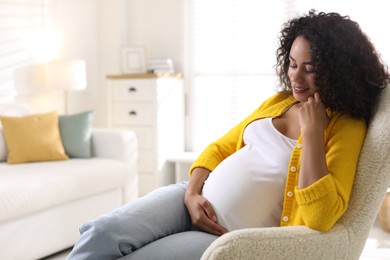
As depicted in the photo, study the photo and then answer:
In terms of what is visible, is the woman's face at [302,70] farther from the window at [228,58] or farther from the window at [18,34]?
the window at [18,34]

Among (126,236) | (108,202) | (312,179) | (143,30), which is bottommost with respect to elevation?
(108,202)

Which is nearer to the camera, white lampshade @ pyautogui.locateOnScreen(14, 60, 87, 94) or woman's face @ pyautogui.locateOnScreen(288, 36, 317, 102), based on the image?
woman's face @ pyautogui.locateOnScreen(288, 36, 317, 102)

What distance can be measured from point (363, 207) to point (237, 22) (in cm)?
348

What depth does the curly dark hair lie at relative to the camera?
1.55 metres

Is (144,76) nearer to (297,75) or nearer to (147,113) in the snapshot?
(147,113)

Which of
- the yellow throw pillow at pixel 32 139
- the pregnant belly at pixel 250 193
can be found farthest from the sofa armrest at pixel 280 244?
the yellow throw pillow at pixel 32 139

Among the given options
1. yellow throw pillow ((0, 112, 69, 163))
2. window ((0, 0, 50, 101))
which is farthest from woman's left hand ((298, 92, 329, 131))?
window ((0, 0, 50, 101))

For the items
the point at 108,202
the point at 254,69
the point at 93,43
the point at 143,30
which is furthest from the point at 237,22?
the point at 108,202

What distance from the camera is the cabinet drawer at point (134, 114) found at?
4.64 meters

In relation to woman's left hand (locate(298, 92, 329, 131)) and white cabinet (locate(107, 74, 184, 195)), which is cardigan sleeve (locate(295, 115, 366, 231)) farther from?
white cabinet (locate(107, 74, 184, 195))

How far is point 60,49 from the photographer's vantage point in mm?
4816

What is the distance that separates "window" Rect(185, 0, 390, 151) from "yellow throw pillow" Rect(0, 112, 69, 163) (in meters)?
1.57

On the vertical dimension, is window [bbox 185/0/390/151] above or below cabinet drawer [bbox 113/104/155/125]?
above

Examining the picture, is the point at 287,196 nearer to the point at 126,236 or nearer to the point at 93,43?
the point at 126,236
